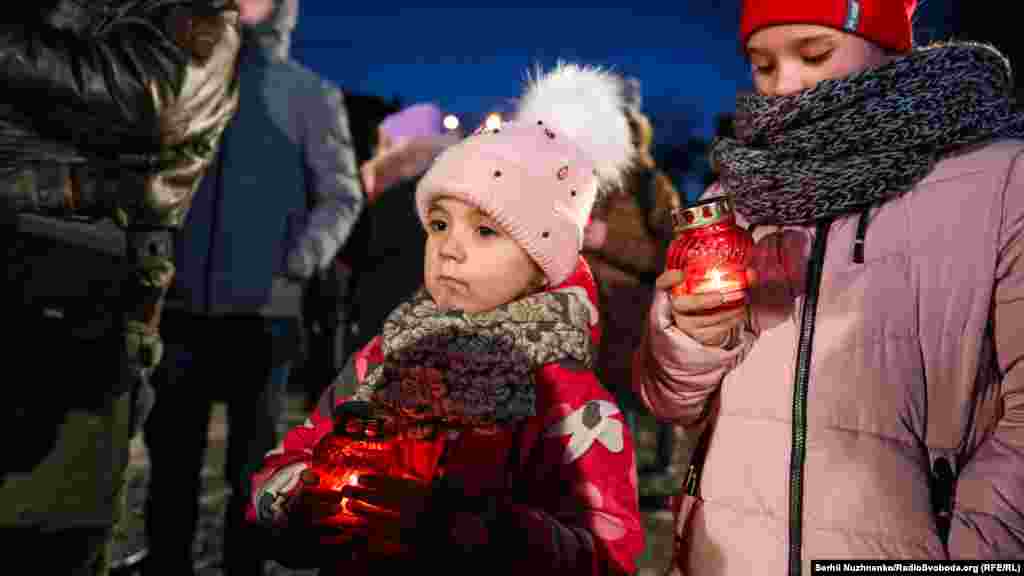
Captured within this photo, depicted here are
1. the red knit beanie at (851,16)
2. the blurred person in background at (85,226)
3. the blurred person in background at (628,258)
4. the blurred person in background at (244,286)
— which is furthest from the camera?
the blurred person in background at (628,258)

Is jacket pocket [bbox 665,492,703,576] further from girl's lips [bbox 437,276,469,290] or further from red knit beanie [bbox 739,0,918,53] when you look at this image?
red knit beanie [bbox 739,0,918,53]

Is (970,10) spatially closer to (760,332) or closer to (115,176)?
(760,332)

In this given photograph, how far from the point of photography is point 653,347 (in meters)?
1.68

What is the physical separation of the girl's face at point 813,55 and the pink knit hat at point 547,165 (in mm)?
444

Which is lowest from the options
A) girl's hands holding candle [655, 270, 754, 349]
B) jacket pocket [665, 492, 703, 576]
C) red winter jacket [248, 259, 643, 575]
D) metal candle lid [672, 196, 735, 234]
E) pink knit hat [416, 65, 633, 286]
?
jacket pocket [665, 492, 703, 576]

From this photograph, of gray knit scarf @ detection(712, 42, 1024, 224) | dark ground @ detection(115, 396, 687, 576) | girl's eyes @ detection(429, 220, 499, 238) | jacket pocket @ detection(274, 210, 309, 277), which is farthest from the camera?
dark ground @ detection(115, 396, 687, 576)

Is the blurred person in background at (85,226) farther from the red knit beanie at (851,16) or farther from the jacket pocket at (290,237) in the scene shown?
the red knit beanie at (851,16)

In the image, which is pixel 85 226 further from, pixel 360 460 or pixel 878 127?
pixel 878 127

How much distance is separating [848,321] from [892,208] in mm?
246

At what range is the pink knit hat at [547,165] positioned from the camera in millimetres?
1740

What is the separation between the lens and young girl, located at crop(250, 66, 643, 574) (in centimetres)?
131

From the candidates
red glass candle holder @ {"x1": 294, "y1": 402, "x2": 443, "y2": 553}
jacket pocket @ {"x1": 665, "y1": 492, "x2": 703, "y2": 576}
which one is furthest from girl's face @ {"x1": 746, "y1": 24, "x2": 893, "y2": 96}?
red glass candle holder @ {"x1": 294, "y1": 402, "x2": 443, "y2": 553}

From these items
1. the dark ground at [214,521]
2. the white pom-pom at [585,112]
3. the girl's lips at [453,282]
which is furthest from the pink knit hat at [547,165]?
the dark ground at [214,521]

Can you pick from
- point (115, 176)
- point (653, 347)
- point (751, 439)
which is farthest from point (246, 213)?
point (751, 439)
